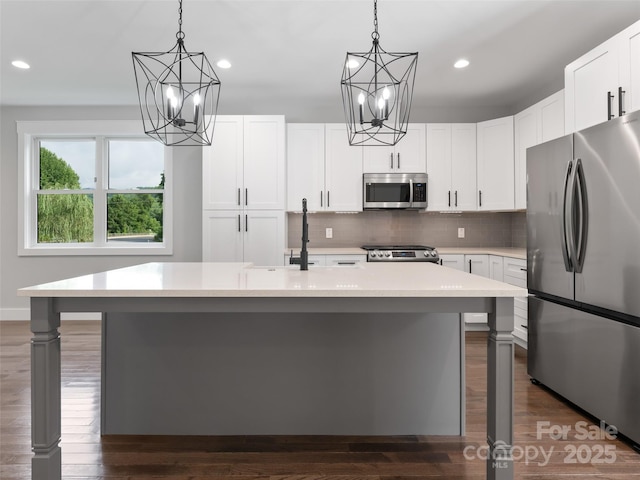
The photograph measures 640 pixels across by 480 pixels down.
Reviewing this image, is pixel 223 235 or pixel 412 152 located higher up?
pixel 412 152

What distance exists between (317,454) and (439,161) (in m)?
3.59

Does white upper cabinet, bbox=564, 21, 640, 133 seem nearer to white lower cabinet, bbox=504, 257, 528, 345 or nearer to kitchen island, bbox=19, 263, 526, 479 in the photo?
white lower cabinet, bbox=504, 257, 528, 345

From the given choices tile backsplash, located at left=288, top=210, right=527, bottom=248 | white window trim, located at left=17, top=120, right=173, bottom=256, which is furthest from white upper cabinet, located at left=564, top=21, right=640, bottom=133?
white window trim, located at left=17, top=120, right=173, bottom=256

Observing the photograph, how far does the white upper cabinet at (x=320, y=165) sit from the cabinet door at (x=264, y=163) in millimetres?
259

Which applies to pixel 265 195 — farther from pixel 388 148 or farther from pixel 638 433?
pixel 638 433

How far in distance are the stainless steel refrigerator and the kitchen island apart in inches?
33.4

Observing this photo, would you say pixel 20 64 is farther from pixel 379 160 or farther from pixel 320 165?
pixel 379 160

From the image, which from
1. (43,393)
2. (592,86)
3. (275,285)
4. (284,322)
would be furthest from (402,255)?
(43,393)

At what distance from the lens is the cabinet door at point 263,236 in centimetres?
443

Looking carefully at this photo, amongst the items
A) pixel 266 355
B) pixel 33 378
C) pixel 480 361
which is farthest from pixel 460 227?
pixel 33 378

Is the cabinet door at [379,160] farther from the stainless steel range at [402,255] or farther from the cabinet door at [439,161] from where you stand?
the stainless steel range at [402,255]

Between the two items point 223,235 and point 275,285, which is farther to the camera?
point 223,235

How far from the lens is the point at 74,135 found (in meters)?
5.08

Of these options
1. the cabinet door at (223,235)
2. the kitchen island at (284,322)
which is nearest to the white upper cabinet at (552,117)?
the kitchen island at (284,322)
